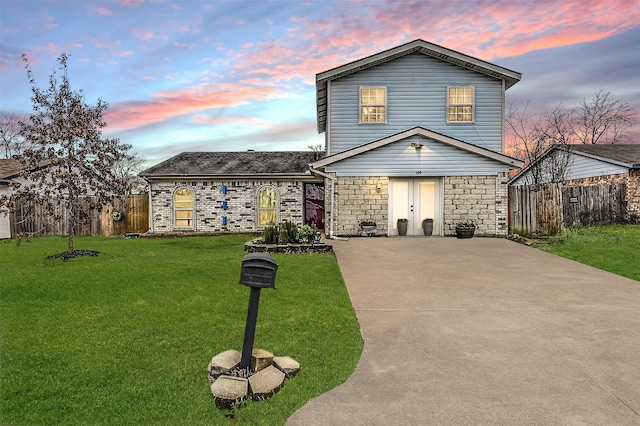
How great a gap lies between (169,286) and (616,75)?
31.3 metres

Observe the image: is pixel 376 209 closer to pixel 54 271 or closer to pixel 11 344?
pixel 54 271

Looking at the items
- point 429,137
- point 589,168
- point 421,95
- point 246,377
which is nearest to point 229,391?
point 246,377

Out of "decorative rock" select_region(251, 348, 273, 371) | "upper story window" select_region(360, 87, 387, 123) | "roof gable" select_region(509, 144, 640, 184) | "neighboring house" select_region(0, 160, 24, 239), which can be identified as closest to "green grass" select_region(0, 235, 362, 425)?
"decorative rock" select_region(251, 348, 273, 371)

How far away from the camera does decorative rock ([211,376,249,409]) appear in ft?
11.6

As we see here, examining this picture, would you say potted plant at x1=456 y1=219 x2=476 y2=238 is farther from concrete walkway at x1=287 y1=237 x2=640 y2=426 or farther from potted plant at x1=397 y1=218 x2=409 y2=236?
concrete walkway at x1=287 y1=237 x2=640 y2=426

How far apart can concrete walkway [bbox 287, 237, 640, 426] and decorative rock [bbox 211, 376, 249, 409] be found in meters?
0.55

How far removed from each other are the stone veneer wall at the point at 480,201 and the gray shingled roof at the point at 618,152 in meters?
8.75

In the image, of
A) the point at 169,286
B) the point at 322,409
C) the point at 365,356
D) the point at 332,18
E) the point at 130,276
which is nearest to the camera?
the point at 322,409

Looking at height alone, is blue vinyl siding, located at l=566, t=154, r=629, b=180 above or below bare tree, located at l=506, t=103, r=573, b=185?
below

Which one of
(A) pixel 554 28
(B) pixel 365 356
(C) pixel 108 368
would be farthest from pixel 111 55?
(A) pixel 554 28

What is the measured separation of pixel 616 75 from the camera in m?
27.1

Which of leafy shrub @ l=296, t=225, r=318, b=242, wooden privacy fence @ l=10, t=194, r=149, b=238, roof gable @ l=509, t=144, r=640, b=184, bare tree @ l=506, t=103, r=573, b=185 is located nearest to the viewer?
leafy shrub @ l=296, t=225, r=318, b=242

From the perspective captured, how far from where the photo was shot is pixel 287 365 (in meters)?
4.20

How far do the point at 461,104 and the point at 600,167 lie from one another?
36.0 ft
